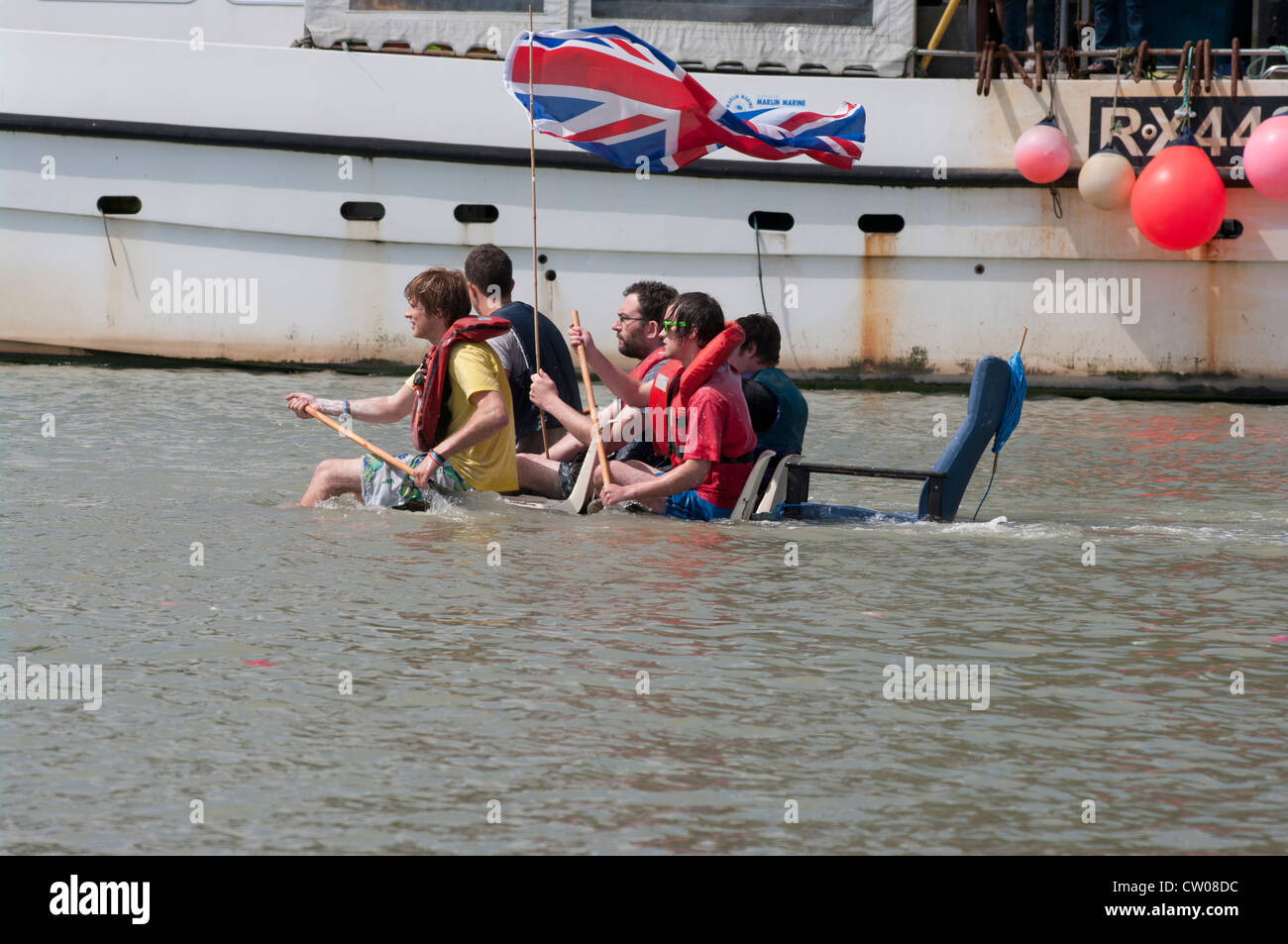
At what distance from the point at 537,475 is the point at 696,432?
106 cm

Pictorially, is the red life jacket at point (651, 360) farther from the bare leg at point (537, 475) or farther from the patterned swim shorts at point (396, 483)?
the patterned swim shorts at point (396, 483)

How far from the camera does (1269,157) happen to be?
11.5m

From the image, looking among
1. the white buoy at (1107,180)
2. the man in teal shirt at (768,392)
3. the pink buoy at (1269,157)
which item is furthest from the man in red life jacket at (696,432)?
the pink buoy at (1269,157)

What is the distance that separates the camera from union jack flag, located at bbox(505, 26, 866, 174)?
355 inches

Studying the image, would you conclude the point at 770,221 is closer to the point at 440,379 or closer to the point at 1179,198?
the point at 1179,198

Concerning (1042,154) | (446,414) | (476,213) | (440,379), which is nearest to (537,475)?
(446,414)

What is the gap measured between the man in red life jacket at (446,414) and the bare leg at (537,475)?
1.12ft

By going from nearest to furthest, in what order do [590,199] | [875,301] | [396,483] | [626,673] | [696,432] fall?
[626,673], [696,432], [396,483], [590,199], [875,301]

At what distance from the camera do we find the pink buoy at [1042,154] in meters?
11.9

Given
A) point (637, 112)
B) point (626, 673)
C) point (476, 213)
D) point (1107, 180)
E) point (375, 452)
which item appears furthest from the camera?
point (476, 213)

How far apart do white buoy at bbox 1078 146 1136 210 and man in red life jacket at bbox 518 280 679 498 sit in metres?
5.34

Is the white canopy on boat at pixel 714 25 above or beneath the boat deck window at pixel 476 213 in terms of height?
above

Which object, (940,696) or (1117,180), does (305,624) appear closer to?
(940,696)

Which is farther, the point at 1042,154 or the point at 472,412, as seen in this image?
the point at 1042,154
